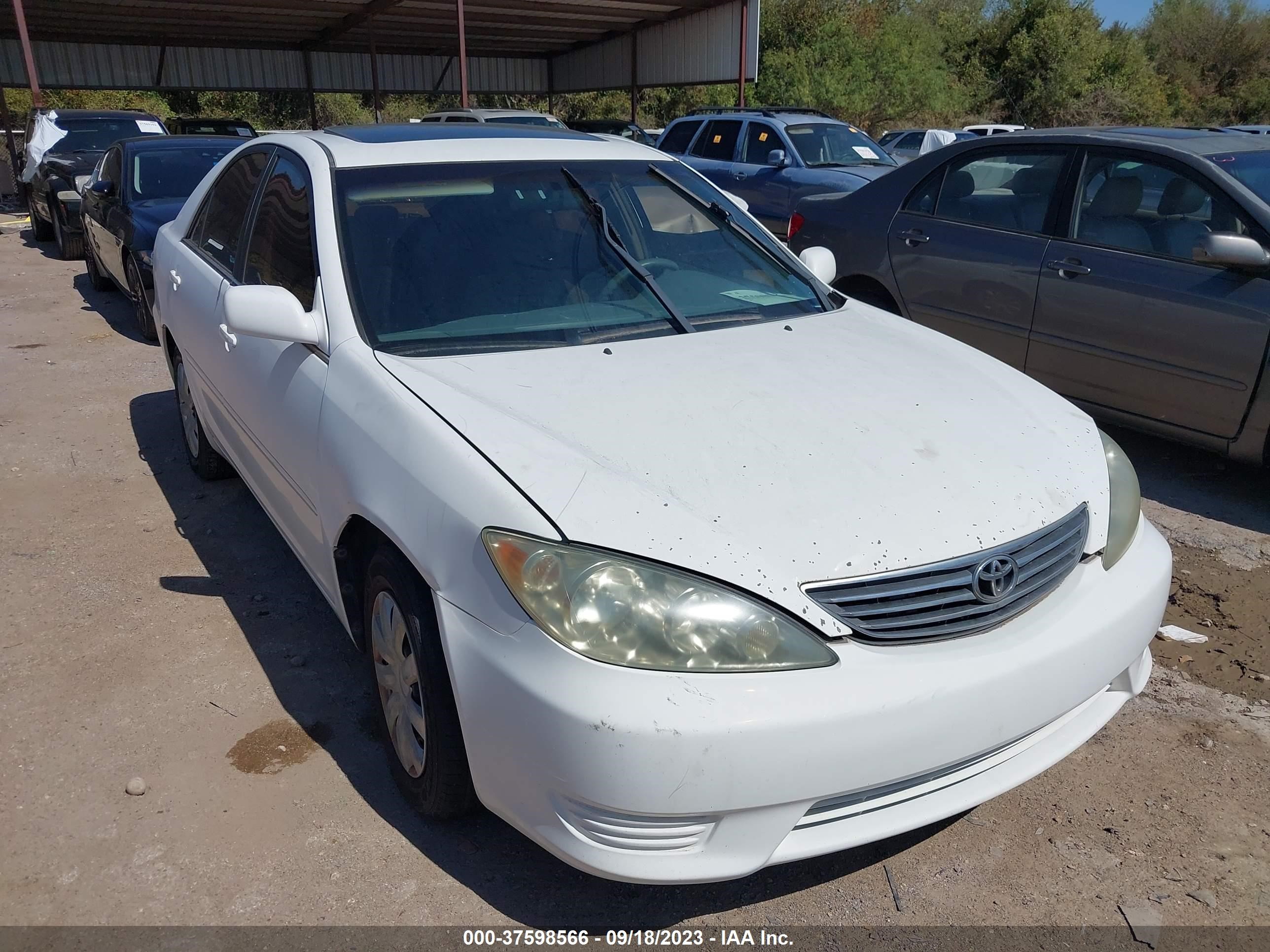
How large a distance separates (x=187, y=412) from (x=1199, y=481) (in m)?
4.95

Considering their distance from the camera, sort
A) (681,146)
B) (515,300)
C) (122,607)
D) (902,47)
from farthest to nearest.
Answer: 1. (902,47)
2. (681,146)
3. (122,607)
4. (515,300)

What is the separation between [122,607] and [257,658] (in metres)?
0.74

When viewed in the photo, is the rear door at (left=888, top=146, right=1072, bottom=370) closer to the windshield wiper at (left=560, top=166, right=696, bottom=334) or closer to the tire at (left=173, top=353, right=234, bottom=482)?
the windshield wiper at (left=560, top=166, right=696, bottom=334)

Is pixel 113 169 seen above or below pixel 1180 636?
above

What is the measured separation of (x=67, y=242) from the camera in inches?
489

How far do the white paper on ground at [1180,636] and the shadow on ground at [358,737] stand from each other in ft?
4.96

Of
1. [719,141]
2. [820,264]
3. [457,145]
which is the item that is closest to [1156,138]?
[820,264]

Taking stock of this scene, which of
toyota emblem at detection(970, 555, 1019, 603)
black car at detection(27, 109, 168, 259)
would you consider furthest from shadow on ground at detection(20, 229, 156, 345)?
toyota emblem at detection(970, 555, 1019, 603)

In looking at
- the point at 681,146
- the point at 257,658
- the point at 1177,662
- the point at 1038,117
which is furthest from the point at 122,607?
the point at 1038,117

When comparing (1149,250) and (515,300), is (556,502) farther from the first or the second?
(1149,250)

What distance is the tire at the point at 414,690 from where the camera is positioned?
7.75ft

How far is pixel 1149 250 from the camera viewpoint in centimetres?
491

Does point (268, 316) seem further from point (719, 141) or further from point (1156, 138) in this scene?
point (719, 141)

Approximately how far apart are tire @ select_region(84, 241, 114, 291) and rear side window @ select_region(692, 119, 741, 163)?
263 inches
